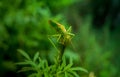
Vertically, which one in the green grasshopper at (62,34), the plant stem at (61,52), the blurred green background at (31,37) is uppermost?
the blurred green background at (31,37)

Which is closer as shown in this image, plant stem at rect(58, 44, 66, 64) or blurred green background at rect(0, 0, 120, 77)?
plant stem at rect(58, 44, 66, 64)

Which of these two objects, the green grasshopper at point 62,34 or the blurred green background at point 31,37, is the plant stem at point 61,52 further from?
the blurred green background at point 31,37

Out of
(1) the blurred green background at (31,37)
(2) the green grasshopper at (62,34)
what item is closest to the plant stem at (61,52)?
(2) the green grasshopper at (62,34)

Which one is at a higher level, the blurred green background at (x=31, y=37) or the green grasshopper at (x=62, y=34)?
the blurred green background at (x=31, y=37)

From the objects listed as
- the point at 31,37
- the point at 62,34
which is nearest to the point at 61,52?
the point at 62,34

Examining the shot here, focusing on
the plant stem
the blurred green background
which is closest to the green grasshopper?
the plant stem

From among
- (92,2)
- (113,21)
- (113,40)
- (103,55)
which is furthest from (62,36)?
(92,2)

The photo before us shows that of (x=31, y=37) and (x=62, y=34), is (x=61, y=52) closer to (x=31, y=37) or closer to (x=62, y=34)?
(x=62, y=34)

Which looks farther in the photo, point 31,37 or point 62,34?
point 31,37

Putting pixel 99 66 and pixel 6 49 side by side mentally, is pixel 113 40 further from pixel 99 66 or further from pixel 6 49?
pixel 6 49

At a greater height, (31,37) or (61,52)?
(31,37)

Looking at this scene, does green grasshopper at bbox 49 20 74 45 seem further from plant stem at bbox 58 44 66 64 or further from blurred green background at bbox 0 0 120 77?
blurred green background at bbox 0 0 120 77
